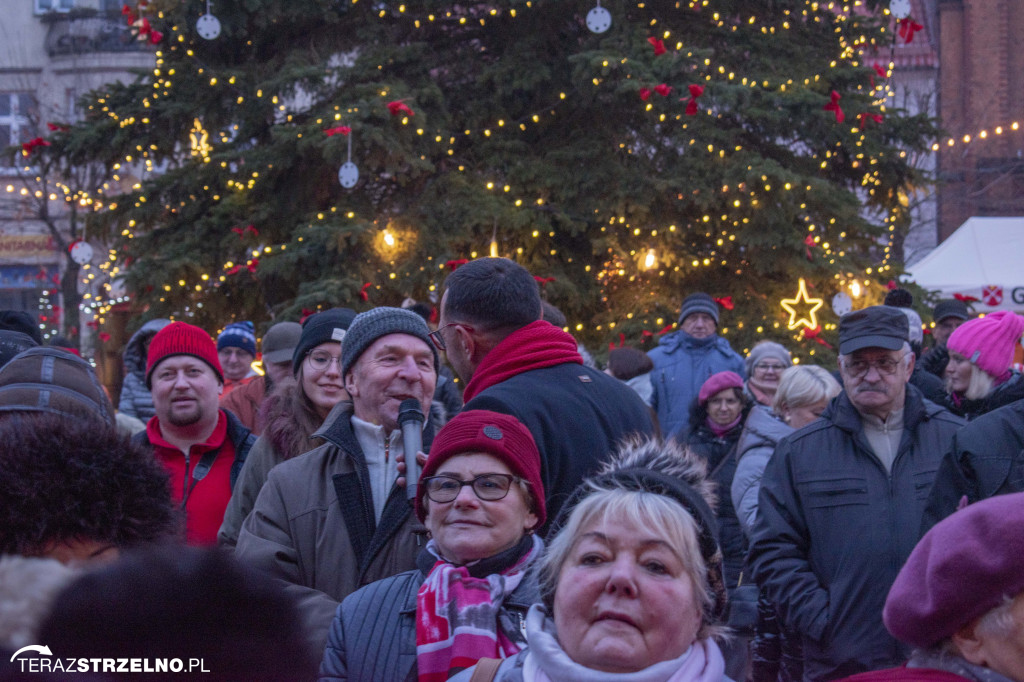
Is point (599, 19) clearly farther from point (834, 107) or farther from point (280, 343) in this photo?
point (280, 343)

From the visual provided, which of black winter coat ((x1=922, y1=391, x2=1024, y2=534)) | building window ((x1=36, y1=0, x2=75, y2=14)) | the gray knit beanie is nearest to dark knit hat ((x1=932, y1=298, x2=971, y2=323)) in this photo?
the gray knit beanie

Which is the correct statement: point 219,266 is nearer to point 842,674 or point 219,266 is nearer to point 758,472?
point 758,472

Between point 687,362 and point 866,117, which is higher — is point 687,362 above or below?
below

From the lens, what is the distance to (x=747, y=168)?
12391 millimetres

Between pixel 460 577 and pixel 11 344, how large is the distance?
225 centimetres

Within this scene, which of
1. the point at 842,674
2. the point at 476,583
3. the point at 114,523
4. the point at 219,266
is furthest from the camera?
the point at 219,266

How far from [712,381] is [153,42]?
32.3 ft

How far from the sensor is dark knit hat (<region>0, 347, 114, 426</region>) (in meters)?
2.56

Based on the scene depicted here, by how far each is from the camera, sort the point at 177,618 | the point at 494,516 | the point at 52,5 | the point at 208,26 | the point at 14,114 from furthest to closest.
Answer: the point at 52,5 → the point at 14,114 → the point at 208,26 → the point at 494,516 → the point at 177,618

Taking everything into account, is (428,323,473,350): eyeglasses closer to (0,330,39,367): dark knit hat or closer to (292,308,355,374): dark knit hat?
(292,308,355,374): dark knit hat

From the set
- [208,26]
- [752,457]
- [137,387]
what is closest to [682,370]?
[752,457]

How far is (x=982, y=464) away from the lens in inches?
143

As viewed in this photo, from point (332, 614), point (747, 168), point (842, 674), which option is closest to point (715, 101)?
point (747, 168)

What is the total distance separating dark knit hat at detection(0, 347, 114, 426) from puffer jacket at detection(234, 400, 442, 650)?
73 centimetres
